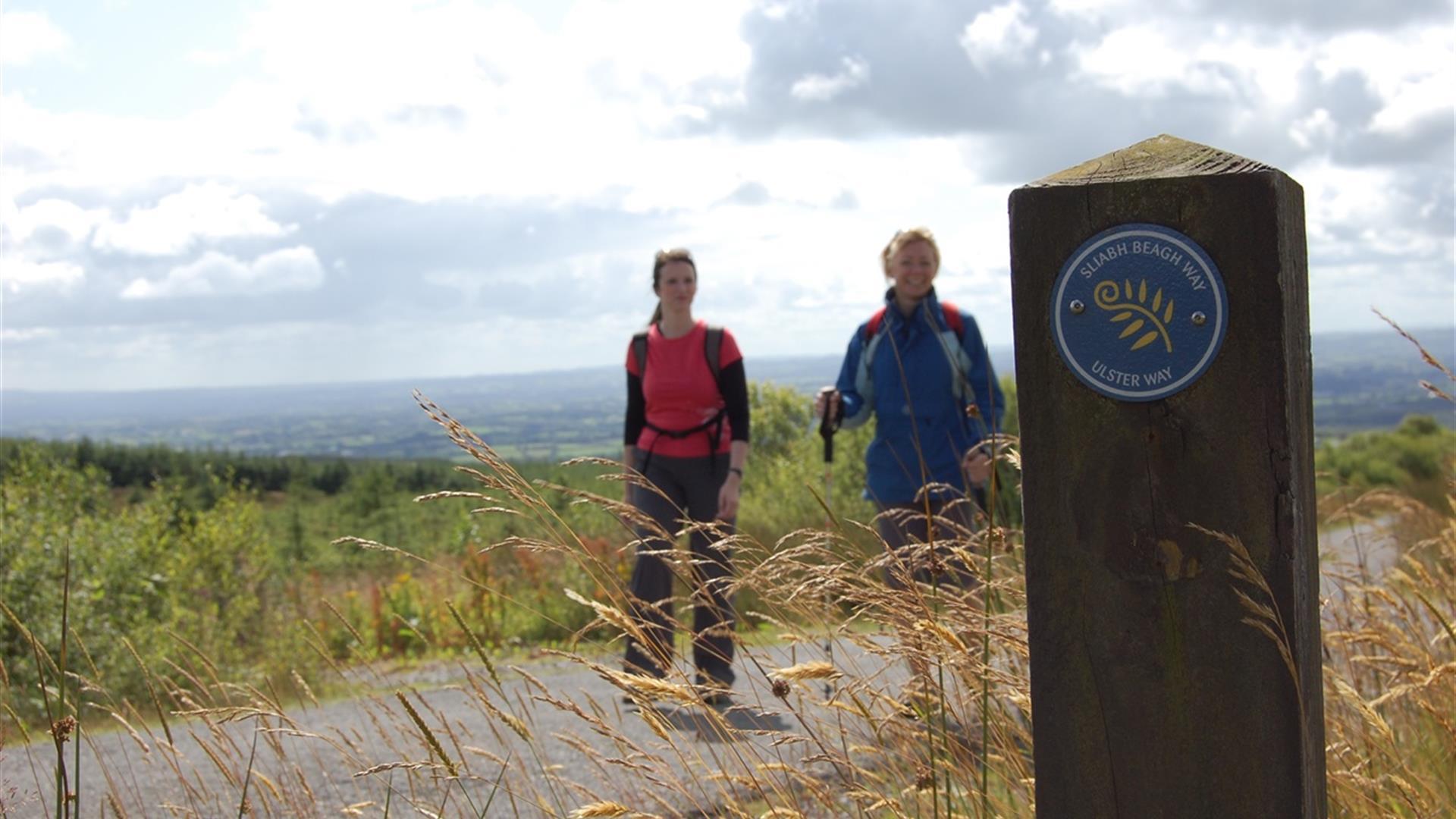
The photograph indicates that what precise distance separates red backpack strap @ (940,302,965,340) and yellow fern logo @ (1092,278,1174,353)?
3.32 metres

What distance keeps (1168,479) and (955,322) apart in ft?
11.2

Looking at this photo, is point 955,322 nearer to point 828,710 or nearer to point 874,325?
point 874,325

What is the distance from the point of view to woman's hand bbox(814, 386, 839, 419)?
466cm

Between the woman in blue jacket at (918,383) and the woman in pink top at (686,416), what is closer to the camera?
the woman in blue jacket at (918,383)

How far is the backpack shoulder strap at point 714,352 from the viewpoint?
539cm

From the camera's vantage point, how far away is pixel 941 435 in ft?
15.8

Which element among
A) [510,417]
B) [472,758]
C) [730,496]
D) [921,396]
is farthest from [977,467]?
[510,417]

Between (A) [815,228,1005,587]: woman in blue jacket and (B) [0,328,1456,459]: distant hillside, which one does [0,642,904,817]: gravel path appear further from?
(B) [0,328,1456,459]: distant hillside

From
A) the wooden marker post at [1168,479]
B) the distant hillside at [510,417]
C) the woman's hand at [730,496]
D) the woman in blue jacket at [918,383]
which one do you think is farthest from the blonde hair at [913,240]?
the distant hillside at [510,417]

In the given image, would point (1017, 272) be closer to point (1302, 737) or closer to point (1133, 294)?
point (1133, 294)

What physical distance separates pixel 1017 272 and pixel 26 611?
6.42m

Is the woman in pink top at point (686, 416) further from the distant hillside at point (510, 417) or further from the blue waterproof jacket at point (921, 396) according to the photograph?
the distant hillside at point (510, 417)

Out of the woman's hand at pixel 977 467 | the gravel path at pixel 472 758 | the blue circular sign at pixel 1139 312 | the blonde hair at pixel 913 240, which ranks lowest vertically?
the gravel path at pixel 472 758

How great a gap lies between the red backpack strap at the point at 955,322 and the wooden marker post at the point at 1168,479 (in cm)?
325
